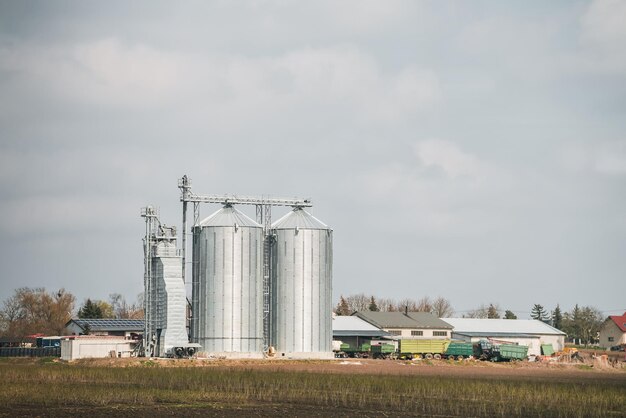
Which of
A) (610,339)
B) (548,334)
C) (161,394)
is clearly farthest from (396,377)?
(610,339)

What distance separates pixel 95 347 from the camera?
110812 mm

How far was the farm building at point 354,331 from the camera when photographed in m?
141

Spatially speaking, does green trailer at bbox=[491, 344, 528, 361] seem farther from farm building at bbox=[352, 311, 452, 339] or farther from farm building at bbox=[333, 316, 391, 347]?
farm building at bbox=[352, 311, 452, 339]

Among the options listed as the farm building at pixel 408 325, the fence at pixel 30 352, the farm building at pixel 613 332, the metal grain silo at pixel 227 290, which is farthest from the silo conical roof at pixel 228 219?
the farm building at pixel 613 332

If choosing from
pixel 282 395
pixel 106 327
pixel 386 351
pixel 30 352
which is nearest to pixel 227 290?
pixel 30 352

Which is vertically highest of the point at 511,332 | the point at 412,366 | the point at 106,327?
the point at 106,327

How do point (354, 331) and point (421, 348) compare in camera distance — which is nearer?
point (421, 348)

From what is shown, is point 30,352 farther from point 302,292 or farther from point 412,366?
point 412,366

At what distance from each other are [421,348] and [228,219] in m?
31.5

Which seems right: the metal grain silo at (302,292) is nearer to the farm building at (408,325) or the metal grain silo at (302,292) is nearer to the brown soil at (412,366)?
the brown soil at (412,366)

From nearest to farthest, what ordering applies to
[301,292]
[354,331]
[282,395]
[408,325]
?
1. [282,395]
2. [301,292]
3. [354,331]
4. [408,325]

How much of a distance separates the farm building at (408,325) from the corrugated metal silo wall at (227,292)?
4619 cm

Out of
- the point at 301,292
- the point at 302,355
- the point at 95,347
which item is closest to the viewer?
the point at 95,347

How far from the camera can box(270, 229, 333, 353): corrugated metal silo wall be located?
115625 millimetres
